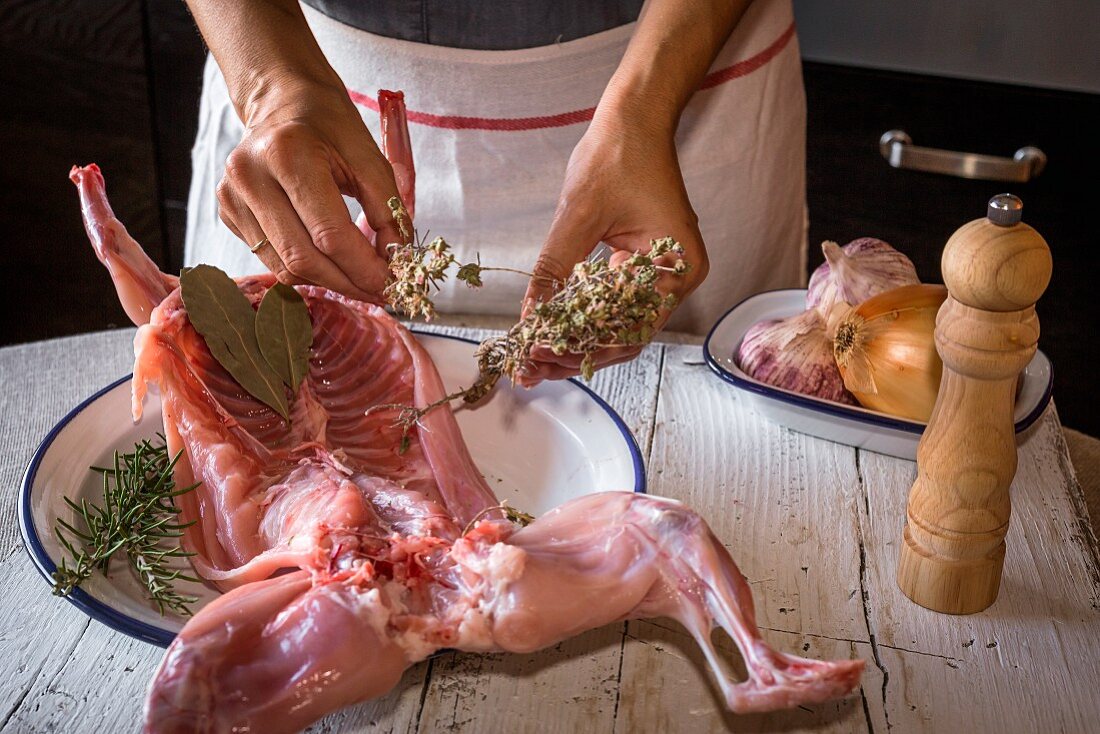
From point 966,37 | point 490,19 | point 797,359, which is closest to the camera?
point 797,359

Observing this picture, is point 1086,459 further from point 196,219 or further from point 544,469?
point 196,219

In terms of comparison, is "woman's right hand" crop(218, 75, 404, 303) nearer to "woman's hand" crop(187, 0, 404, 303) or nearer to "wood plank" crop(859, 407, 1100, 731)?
"woman's hand" crop(187, 0, 404, 303)

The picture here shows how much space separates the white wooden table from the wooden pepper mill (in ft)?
0.15

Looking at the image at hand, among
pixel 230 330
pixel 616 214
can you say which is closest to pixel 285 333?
pixel 230 330

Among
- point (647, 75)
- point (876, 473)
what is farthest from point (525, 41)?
point (876, 473)

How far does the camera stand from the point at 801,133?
1.76m

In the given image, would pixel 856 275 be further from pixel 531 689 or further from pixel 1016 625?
pixel 531 689

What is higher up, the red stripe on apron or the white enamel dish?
the red stripe on apron

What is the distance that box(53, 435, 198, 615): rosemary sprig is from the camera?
0.89 m

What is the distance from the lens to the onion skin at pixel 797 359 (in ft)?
4.00

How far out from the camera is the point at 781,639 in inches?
38.1

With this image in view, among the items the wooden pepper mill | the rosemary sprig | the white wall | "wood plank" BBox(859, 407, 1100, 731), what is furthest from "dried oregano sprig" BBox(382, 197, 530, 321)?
the white wall

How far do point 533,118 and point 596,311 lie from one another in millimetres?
752

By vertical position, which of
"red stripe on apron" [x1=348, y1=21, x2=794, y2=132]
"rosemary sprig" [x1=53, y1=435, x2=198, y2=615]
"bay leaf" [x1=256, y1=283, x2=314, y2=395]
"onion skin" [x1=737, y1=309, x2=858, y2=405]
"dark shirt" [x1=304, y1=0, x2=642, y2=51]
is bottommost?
"onion skin" [x1=737, y1=309, x2=858, y2=405]
